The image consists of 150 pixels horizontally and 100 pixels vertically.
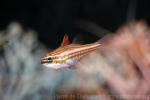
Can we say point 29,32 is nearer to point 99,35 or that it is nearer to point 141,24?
point 99,35

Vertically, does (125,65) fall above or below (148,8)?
below

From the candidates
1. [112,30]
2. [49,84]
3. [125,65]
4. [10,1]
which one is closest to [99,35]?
[112,30]

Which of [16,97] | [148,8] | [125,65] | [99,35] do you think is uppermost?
[148,8]

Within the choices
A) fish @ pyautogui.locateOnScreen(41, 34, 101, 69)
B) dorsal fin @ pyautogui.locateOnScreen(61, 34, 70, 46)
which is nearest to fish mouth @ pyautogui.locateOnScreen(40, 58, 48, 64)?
fish @ pyautogui.locateOnScreen(41, 34, 101, 69)

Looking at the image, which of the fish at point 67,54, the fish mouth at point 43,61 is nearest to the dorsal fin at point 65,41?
the fish at point 67,54

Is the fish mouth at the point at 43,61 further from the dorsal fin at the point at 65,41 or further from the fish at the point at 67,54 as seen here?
the dorsal fin at the point at 65,41

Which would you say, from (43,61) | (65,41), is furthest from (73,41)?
(43,61)
